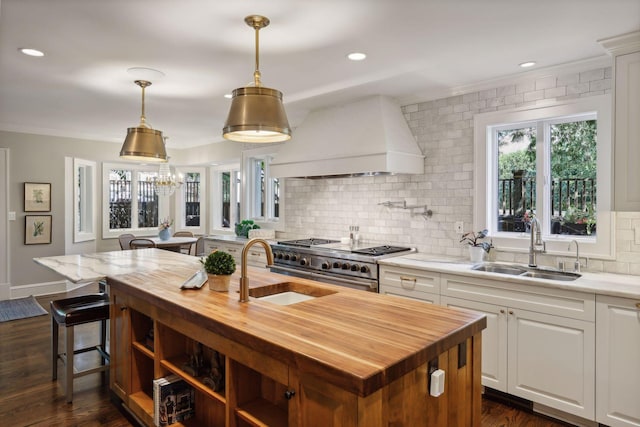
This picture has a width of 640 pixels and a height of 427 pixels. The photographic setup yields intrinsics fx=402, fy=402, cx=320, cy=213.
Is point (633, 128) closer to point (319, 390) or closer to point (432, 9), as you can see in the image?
point (432, 9)

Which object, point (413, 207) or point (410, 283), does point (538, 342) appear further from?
point (413, 207)

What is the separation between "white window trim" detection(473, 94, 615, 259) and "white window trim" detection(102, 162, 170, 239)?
5847mm

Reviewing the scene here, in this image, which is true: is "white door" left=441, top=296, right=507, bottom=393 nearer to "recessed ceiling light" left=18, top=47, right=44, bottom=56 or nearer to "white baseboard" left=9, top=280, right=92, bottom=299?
"recessed ceiling light" left=18, top=47, right=44, bottom=56

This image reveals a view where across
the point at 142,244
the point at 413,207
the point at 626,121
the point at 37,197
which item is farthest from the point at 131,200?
the point at 626,121

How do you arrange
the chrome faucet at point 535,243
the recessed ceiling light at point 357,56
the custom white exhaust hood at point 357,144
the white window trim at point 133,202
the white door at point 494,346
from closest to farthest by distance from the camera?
1. the white door at point 494,346
2. the recessed ceiling light at point 357,56
3. the chrome faucet at point 535,243
4. the custom white exhaust hood at point 357,144
5. the white window trim at point 133,202

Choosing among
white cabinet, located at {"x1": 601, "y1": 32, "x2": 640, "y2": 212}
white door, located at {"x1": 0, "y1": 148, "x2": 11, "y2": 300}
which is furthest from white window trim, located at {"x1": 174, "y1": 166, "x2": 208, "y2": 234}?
white cabinet, located at {"x1": 601, "y1": 32, "x2": 640, "y2": 212}

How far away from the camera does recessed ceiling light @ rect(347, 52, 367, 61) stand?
116 inches

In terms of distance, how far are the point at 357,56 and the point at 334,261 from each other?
1810 millimetres

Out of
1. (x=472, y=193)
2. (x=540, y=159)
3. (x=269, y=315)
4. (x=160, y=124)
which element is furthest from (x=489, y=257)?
(x=160, y=124)

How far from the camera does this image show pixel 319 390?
133 centimetres

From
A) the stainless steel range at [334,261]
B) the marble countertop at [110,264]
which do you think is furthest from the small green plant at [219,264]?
the stainless steel range at [334,261]

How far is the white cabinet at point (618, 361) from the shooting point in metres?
2.31

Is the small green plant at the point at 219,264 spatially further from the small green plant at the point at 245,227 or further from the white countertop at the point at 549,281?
the small green plant at the point at 245,227

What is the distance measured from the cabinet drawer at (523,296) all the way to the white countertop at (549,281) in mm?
43
